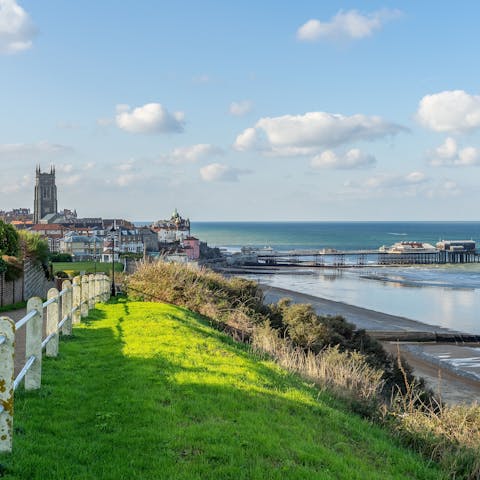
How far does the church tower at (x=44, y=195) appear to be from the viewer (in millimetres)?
169375

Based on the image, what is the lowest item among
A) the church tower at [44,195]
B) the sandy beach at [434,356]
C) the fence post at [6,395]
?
the sandy beach at [434,356]

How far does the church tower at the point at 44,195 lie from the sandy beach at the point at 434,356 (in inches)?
5469

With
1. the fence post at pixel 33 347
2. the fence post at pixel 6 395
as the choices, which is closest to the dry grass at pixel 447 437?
the fence post at pixel 6 395

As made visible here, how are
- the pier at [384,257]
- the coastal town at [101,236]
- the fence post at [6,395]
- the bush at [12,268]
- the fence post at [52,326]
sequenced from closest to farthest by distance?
1. the fence post at [6,395]
2. the fence post at [52,326]
3. the bush at [12,268]
4. the coastal town at [101,236]
5. the pier at [384,257]

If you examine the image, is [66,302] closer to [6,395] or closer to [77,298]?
[77,298]

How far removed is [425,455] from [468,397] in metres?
13.3

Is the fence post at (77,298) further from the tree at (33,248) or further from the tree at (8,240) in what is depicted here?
the tree at (33,248)

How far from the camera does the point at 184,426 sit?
663 centimetres

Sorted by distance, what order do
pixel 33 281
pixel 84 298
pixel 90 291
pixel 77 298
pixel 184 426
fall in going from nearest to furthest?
pixel 184 426, pixel 77 298, pixel 84 298, pixel 90 291, pixel 33 281

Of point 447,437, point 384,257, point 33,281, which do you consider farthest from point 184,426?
point 384,257

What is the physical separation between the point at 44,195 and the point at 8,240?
503 feet

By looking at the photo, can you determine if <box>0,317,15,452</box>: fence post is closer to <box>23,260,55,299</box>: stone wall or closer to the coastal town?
<box>23,260,55,299</box>: stone wall

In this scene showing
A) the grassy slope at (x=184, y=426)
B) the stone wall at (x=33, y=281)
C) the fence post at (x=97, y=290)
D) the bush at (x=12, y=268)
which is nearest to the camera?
the grassy slope at (x=184, y=426)

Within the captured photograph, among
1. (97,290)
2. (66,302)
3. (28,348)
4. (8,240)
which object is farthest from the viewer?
(8,240)
